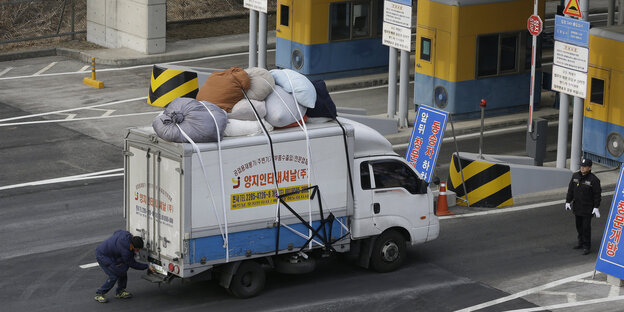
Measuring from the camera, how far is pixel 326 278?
16562 millimetres

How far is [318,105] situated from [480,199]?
5070 mm

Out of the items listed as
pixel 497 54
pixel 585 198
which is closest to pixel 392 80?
pixel 497 54

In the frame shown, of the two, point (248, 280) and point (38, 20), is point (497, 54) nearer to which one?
point (248, 280)

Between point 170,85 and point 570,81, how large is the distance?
9281 millimetres

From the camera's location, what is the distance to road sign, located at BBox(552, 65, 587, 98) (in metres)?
20.5

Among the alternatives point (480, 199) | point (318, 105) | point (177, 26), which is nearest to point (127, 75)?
point (177, 26)

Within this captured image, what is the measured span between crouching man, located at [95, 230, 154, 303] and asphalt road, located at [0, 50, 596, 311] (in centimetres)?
39

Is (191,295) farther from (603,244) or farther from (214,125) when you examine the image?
(603,244)

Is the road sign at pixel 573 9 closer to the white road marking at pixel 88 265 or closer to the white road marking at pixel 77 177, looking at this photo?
the white road marking at pixel 77 177

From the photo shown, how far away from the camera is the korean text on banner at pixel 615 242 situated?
16.2 metres

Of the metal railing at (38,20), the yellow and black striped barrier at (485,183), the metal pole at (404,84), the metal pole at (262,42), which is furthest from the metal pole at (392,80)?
the metal railing at (38,20)

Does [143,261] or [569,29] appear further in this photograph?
[569,29]

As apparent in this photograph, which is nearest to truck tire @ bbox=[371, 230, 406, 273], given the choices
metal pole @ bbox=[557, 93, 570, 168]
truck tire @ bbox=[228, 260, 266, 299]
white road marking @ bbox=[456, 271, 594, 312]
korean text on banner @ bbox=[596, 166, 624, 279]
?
white road marking @ bbox=[456, 271, 594, 312]

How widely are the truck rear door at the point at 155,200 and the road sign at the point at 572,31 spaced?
8814mm
